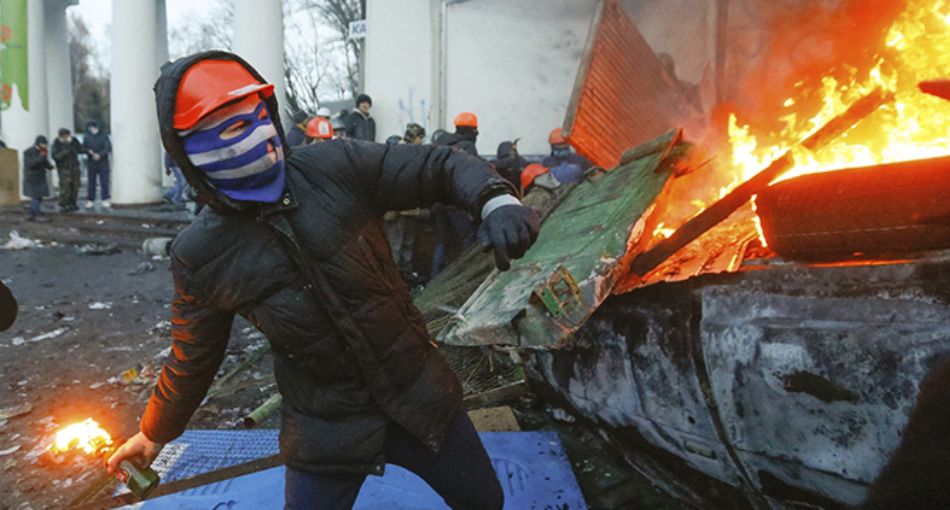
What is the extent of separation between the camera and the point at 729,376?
1855mm

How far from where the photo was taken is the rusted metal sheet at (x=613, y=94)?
4.56 m

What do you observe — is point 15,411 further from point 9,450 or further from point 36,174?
point 36,174

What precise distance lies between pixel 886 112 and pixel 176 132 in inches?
134

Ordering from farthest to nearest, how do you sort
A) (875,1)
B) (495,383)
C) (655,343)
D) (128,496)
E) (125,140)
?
(125,140) → (875,1) → (495,383) → (128,496) → (655,343)

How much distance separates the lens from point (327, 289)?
1.51 m

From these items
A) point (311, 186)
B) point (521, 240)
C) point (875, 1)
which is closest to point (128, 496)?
point (311, 186)

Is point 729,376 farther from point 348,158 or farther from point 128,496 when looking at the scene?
point 128,496

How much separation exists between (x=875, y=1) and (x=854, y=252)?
13.1ft

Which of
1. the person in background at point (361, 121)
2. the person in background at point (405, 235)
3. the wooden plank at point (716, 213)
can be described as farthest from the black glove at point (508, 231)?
the person in background at point (361, 121)

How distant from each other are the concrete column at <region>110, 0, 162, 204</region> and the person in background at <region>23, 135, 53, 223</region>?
1.71 metres

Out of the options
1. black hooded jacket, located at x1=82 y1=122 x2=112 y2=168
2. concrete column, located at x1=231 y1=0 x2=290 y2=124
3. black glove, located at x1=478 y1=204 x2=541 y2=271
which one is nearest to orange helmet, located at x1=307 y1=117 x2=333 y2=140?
concrete column, located at x1=231 y1=0 x2=290 y2=124

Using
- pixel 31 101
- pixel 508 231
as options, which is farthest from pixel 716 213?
pixel 31 101

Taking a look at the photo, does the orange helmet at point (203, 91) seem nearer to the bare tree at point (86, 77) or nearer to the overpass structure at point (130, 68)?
the overpass structure at point (130, 68)

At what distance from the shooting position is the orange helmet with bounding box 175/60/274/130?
1.42 m
